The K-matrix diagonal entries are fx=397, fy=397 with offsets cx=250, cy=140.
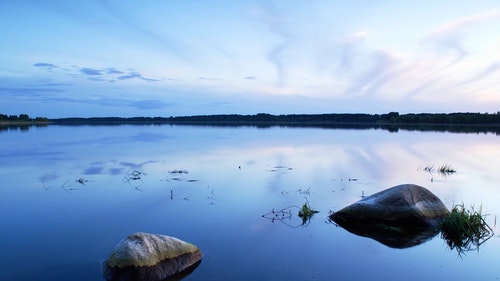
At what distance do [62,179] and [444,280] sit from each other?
56.1 ft

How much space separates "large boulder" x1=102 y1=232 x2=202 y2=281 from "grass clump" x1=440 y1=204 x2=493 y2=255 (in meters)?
6.91

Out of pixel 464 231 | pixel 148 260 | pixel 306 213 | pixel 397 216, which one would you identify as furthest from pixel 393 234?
pixel 148 260

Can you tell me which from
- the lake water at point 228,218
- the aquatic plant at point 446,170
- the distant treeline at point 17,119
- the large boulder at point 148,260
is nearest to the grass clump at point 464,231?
the lake water at point 228,218

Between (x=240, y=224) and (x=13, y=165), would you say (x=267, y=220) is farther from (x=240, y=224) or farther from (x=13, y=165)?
(x=13, y=165)

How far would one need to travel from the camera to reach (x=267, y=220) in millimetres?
12070

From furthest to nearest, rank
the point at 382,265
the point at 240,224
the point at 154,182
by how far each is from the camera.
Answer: the point at 154,182 < the point at 240,224 < the point at 382,265

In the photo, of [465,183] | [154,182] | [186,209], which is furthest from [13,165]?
[465,183]

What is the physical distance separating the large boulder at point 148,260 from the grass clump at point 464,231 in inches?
272

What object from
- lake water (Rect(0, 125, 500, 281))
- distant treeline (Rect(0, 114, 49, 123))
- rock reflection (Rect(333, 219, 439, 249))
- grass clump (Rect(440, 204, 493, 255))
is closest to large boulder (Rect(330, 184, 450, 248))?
rock reflection (Rect(333, 219, 439, 249))

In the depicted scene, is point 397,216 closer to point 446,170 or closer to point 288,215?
point 288,215

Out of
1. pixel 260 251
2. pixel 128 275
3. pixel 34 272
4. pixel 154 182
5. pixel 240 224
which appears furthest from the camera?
pixel 154 182

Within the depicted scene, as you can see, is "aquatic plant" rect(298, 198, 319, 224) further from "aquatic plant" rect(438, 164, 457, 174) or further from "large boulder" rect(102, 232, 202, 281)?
"aquatic plant" rect(438, 164, 457, 174)

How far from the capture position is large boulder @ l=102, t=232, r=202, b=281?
7379 millimetres

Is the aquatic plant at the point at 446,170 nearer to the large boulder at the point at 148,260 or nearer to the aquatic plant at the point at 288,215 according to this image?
the aquatic plant at the point at 288,215
